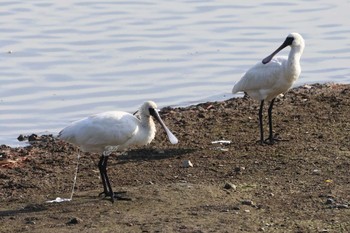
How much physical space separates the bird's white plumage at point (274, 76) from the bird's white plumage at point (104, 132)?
2.82 metres

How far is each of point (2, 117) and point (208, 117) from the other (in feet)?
9.74

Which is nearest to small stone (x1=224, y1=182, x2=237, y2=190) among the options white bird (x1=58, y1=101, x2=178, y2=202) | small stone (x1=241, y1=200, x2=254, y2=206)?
small stone (x1=241, y1=200, x2=254, y2=206)

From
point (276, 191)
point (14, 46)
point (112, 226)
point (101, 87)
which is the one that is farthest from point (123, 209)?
point (14, 46)

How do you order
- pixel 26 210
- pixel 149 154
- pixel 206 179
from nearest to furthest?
pixel 26 210 → pixel 206 179 → pixel 149 154

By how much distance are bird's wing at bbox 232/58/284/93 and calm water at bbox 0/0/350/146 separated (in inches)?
109

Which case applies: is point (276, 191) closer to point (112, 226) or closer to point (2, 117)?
point (112, 226)

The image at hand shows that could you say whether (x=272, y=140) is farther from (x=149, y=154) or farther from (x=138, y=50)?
(x=138, y=50)

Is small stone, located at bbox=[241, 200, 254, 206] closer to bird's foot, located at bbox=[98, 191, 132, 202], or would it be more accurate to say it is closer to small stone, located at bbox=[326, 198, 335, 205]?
small stone, located at bbox=[326, 198, 335, 205]

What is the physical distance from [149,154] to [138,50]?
6648 mm

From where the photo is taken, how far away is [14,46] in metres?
17.8

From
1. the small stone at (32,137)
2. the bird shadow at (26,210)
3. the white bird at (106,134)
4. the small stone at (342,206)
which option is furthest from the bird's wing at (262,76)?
the bird shadow at (26,210)

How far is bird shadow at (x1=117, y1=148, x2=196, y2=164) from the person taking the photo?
35.9 feet

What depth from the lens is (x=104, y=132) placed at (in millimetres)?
9266

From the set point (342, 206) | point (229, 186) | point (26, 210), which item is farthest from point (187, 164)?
point (342, 206)
